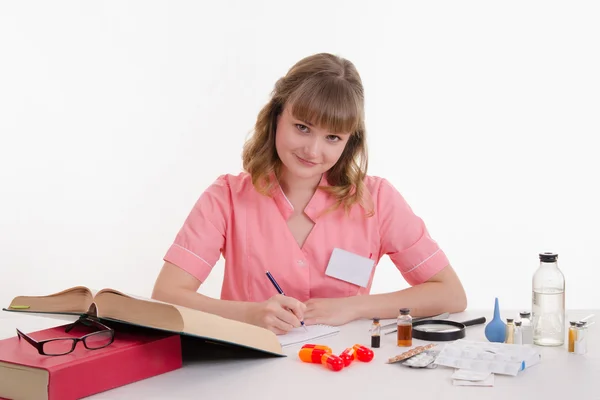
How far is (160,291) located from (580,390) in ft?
3.50

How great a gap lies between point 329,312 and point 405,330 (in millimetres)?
282

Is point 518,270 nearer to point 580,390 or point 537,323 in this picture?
point 537,323

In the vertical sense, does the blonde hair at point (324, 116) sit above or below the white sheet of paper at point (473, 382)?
above

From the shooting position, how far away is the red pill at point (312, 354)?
1.37m

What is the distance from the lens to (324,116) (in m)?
1.89

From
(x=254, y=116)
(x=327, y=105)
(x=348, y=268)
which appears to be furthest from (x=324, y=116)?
(x=254, y=116)

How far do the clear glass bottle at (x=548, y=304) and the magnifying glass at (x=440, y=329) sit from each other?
0.16m

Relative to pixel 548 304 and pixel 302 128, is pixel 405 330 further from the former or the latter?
pixel 302 128

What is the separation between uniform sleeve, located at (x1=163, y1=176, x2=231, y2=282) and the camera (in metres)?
1.98

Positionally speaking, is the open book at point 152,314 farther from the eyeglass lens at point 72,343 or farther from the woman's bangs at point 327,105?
the woman's bangs at point 327,105

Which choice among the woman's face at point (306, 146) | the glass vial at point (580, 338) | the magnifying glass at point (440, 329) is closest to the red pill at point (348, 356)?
the magnifying glass at point (440, 329)

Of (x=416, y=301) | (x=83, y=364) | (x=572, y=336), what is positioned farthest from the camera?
(x=416, y=301)

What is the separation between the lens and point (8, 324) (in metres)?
2.21

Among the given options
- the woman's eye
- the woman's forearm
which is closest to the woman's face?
Answer: the woman's eye
